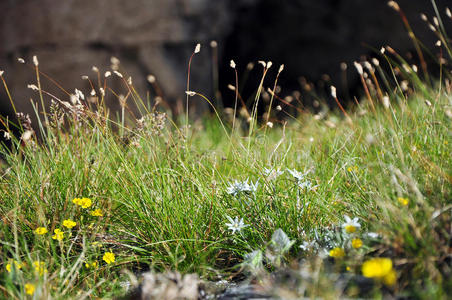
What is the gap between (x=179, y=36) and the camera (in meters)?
4.64

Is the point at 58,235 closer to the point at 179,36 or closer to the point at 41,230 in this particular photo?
the point at 41,230

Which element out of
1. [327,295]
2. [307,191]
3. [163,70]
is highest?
[327,295]

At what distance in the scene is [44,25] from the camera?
4.65 metres

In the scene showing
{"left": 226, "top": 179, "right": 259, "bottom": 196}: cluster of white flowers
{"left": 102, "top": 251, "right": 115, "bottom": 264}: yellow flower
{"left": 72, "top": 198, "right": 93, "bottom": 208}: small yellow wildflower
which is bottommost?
{"left": 102, "top": 251, "right": 115, "bottom": 264}: yellow flower

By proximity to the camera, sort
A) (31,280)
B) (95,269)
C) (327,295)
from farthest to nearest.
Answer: (95,269)
(31,280)
(327,295)

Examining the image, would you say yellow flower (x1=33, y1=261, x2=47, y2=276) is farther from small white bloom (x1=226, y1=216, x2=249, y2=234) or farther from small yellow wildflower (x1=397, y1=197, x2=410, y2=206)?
small yellow wildflower (x1=397, y1=197, x2=410, y2=206)

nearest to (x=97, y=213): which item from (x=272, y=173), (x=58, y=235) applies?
(x=58, y=235)

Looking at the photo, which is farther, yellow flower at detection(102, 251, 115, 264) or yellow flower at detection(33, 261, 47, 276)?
yellow flower at detection(102, 251, 115, 264)

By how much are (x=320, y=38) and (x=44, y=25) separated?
2827mm

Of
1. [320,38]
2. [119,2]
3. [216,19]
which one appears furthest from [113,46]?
[320,38]

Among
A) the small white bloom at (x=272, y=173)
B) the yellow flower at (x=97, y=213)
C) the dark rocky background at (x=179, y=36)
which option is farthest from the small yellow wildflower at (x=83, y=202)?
the dark rocky background at (x=179, y=36)

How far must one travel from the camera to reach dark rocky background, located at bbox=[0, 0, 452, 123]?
4625mm

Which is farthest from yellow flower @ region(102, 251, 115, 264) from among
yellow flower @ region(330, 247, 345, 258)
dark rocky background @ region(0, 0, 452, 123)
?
dark rocky background @ region(0, 0, 452, 123)

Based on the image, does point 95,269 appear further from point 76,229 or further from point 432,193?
point 432,193
